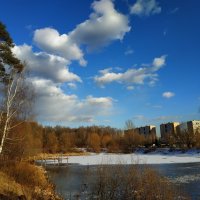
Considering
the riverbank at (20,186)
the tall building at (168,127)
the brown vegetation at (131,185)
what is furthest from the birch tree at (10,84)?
the tall building at (168,127)

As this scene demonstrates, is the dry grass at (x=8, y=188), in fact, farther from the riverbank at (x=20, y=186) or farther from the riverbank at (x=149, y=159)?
the riverbank at (x=149, y=159)

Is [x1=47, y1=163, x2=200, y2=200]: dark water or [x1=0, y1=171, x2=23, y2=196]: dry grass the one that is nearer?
[x1=0, y1=171, x2=23, y2=196]: dry grass

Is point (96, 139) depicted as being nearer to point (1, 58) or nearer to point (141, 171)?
point (1, 58)

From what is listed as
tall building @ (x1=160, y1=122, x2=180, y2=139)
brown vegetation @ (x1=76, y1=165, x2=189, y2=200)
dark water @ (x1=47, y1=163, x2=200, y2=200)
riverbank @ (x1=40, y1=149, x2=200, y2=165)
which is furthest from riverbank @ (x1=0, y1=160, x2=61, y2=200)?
tall building @ (x1=160, y1=122, x2=180, y2=139)

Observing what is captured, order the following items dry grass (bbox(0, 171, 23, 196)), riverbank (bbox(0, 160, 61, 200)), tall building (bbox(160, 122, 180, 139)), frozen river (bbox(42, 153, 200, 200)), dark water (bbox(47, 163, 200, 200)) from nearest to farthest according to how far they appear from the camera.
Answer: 1. riverbank (bbox(0, 160, 61, 200))
2. dry grass (bbox(0, 171, 23, 196))
3. frozen river (bbox(42, 153, 200, 200))
4. dark water (bbox(47, 163, 200, 200))
5. tall building (bbox(160, 122, 180, 139))

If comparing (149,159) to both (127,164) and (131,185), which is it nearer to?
(127,164)

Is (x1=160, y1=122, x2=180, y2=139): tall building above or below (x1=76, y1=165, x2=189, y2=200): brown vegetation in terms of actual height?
above

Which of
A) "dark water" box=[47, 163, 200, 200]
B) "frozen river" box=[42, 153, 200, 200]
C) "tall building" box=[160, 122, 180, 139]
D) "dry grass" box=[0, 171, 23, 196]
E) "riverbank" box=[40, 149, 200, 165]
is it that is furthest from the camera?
"tall building" box=[160, 122, 180, 139]

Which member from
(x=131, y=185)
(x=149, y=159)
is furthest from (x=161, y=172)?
(x=149, y=159)

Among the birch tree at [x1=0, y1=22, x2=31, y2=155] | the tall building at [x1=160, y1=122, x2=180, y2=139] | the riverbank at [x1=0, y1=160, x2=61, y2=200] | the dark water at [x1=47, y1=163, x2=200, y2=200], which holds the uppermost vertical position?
the tall building at [x1=160, y1=122, x2=180, y2=139]

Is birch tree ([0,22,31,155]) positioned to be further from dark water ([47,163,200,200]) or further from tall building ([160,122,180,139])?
tall building ([160,122,180,139])

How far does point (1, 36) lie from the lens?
970 inches

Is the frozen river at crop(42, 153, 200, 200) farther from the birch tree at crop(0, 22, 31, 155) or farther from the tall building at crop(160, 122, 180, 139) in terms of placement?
the tall building at crop(160, 122, 180, 139)

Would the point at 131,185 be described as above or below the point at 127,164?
below
